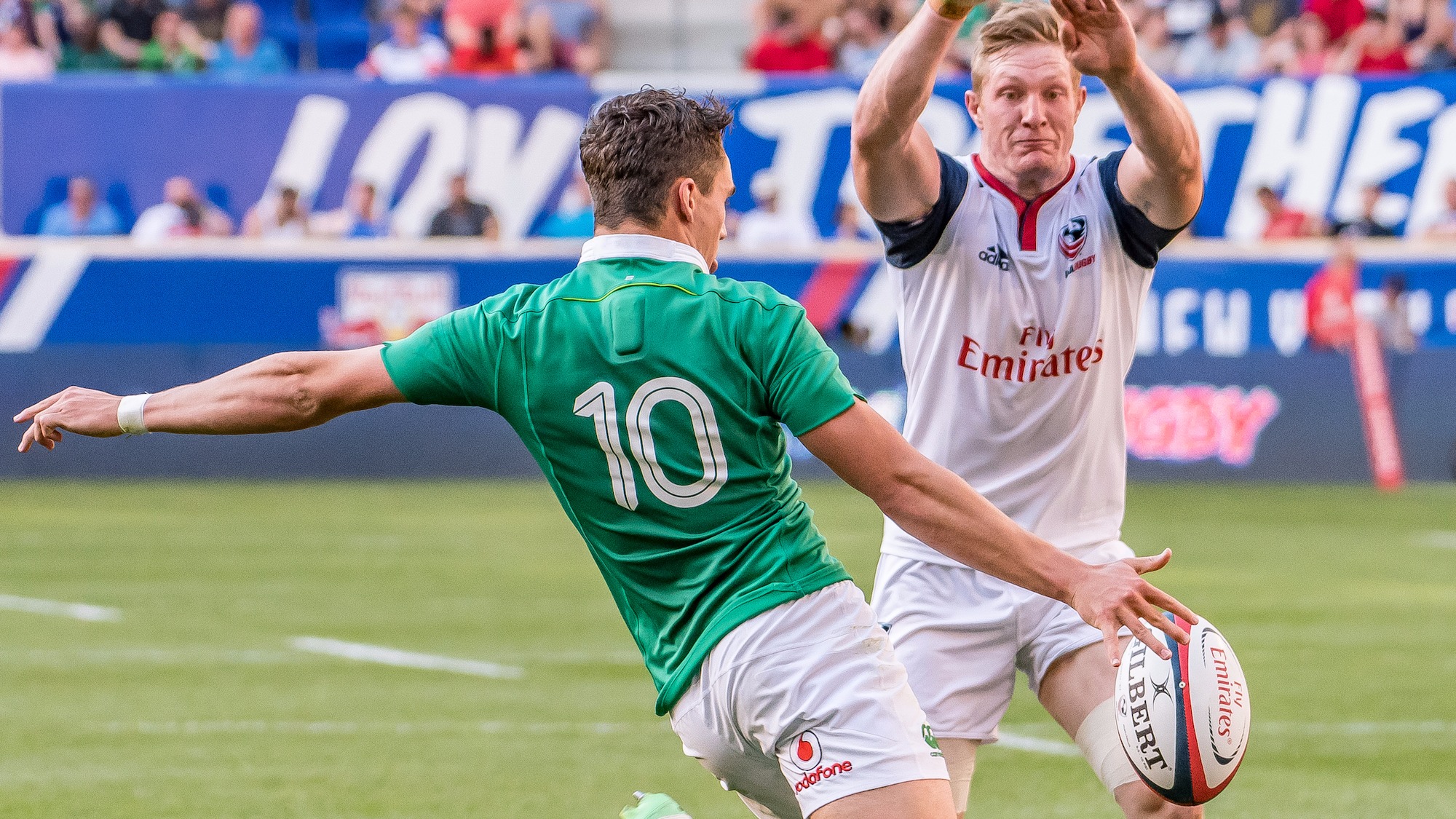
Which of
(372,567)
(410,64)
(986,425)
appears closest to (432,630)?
(372,567)

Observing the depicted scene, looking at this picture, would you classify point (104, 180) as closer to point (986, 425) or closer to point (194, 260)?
point (194, 260)

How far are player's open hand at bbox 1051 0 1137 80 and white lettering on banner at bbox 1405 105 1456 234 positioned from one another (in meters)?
18.4

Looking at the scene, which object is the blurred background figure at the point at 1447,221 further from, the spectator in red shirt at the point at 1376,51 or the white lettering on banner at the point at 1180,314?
the white lettering on banner at the point at 1180,314

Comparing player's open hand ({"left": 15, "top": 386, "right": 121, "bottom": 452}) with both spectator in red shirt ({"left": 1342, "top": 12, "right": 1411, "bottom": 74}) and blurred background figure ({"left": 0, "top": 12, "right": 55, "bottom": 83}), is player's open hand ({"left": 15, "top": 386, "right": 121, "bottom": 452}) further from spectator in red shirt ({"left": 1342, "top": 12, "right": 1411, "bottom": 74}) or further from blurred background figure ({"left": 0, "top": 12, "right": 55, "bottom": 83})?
spectator in red shirt ({"left": 1342, "top": 12, "right": 1411, "bottom": 74})

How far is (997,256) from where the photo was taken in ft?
17.3

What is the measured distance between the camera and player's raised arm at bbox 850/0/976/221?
15.6 ft

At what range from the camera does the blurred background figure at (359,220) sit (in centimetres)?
2136

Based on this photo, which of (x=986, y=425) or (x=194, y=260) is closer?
(x=986, y=425)

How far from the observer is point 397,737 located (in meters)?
8.39

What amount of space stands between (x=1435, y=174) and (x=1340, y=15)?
2.93m

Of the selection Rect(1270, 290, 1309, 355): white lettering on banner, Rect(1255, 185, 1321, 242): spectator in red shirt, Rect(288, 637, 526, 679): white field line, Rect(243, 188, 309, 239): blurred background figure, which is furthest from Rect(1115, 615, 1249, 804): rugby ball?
Rect(1255, 185, 1321, 242): spectator in red shirt

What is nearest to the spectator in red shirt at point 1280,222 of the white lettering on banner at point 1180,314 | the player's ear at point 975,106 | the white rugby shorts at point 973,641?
the white lettering on banner at point 1180,314

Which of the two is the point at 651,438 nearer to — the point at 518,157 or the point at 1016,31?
the point at 1016,31

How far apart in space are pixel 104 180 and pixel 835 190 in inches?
319
